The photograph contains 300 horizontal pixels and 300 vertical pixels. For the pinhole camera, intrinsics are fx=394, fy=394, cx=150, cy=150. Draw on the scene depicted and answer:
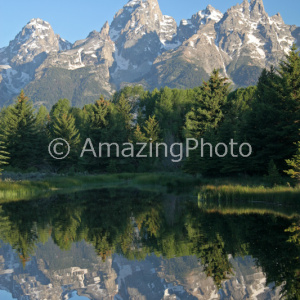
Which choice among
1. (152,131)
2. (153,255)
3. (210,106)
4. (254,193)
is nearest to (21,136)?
(152,131)

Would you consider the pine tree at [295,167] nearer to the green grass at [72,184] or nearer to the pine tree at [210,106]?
the green grass at [72,184]

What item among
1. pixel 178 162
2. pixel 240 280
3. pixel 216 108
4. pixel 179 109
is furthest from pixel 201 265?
pixel 179 109

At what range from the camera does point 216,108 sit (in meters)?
51.5

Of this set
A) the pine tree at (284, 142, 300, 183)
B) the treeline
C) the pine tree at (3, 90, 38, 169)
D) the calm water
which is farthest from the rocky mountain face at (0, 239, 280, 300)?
the pine tree at (3, 90, 38, 169)

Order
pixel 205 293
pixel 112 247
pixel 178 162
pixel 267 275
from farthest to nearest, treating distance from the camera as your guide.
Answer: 1. pixel 178 162
2. pixel 112 247
3. pixel 267 275
4. pixel 205 293

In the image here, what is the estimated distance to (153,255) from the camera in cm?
1202

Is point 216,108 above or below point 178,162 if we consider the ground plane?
above

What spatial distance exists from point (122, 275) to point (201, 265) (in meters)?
2.24

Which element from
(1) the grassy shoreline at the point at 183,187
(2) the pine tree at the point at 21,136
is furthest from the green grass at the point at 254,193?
(2) the pine tree at the point at 21,136

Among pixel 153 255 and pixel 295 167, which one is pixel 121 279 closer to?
pixel 153 255

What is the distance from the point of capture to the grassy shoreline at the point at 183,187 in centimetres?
2209

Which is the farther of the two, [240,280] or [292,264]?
[292,264]

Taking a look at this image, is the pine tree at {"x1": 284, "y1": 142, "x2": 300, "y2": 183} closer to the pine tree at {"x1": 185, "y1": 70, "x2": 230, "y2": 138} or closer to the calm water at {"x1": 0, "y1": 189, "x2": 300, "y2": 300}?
the calm water at {"x1": 0, "y1": 189, "x2": 300, "y2": 300}

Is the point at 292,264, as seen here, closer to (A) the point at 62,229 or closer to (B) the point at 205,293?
(B) the point at 205,293
